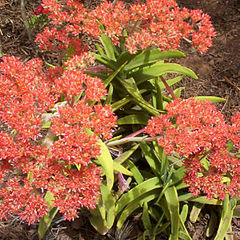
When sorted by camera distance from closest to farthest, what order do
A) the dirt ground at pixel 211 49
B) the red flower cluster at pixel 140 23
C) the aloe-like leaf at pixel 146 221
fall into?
1. the red flower cluster at pixel 140 23
2. the aloe-like leaf at pixel 146 221
3. the dirt ground at pixel 211 49

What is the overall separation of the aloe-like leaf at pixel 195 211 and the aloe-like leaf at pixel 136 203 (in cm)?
36

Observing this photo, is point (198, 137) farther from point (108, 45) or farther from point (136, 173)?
point (108, 45)

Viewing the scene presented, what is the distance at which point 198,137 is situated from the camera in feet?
5.43

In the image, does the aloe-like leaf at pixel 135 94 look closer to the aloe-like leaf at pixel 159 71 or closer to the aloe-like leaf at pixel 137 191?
the aloe-like leaf at pixel 159 71

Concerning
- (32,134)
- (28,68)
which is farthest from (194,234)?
(28,68)

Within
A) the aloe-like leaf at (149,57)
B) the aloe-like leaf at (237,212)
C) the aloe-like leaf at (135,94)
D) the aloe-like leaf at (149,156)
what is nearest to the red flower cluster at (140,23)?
the aloe-like leaf at (149,57)

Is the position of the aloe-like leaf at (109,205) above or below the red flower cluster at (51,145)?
below

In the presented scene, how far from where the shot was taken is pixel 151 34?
5.96 ft

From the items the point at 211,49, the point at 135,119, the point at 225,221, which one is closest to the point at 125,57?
the point at 135,119

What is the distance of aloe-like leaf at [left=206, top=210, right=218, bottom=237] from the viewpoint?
7.82 ft

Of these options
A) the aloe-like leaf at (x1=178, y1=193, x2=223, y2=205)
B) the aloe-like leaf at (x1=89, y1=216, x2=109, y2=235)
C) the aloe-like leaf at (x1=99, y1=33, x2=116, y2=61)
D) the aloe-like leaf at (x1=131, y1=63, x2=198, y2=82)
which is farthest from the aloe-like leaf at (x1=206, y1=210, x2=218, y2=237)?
the aloe-like leaf at (x1=99, y1=33, x2=116, y2=61)

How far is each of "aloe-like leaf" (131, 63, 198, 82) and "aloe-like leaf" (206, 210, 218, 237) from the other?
1.20 metres

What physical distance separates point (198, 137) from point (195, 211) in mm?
912

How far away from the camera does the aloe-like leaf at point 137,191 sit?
80.4 inches
